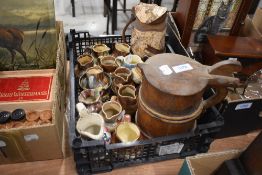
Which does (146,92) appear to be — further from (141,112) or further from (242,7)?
(242,7)

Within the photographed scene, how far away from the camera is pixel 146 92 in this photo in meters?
0.83

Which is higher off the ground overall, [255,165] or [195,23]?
[195,23]

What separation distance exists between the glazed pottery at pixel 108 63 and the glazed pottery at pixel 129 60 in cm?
3

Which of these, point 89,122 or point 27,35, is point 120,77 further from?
point 27,35

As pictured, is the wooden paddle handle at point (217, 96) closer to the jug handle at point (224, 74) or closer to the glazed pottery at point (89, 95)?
the jug handle at point (224, 74)

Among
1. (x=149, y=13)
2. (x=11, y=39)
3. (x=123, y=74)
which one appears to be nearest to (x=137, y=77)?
(x=123, y=74)

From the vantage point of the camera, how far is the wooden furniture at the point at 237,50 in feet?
3.43

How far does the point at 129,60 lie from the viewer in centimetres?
116

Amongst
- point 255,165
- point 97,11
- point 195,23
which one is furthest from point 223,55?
point 97,11

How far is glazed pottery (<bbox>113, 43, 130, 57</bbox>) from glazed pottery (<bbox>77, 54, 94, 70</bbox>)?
0.43 ft

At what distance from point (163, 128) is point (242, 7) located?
0.68 metres

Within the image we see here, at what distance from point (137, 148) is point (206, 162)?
0.23 m

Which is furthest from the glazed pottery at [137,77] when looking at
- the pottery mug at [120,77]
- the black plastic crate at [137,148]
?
the black plastic crate at [137,148]

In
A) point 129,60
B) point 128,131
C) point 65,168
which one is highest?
point 129,60
